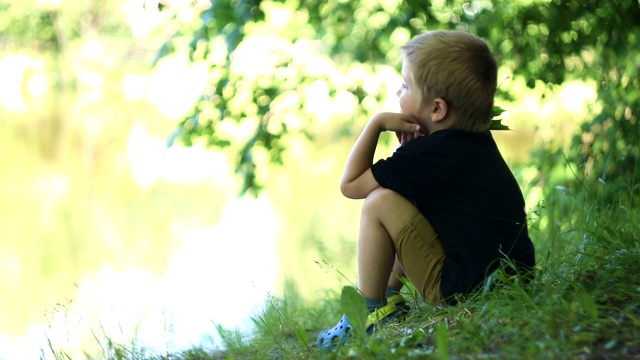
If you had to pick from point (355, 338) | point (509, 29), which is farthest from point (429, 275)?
point (509, 29)

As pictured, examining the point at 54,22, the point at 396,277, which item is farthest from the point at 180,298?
→ the point at 54,22

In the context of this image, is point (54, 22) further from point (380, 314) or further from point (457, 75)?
point (380, 314)

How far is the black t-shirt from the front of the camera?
2498 millimetres

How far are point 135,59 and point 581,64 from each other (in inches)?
521

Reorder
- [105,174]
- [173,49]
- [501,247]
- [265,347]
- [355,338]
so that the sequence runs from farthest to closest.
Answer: [105,174] → [173,49] → [265,347] → [501,247] → [355,338]

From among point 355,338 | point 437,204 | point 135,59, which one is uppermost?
point 135,59

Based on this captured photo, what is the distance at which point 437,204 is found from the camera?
8.36ft

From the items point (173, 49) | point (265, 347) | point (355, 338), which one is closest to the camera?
point (355, 338)

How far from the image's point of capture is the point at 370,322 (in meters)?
2.51

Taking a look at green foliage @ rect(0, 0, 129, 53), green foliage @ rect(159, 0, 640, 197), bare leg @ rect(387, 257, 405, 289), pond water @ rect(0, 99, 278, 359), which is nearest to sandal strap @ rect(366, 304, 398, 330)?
bare leg @ rect(387, 257, 405, 289)

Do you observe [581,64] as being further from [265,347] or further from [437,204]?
[265,347]

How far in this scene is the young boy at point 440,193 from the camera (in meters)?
2.51

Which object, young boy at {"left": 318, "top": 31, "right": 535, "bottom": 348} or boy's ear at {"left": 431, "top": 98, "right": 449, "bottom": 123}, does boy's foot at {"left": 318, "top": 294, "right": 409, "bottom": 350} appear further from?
boy's ear at {"left": 431, "top": 98, "right": 449, "bottom": 123}

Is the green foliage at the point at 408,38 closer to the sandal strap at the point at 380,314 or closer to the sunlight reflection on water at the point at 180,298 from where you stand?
the sunlight reflection on water at the point at 180,298
